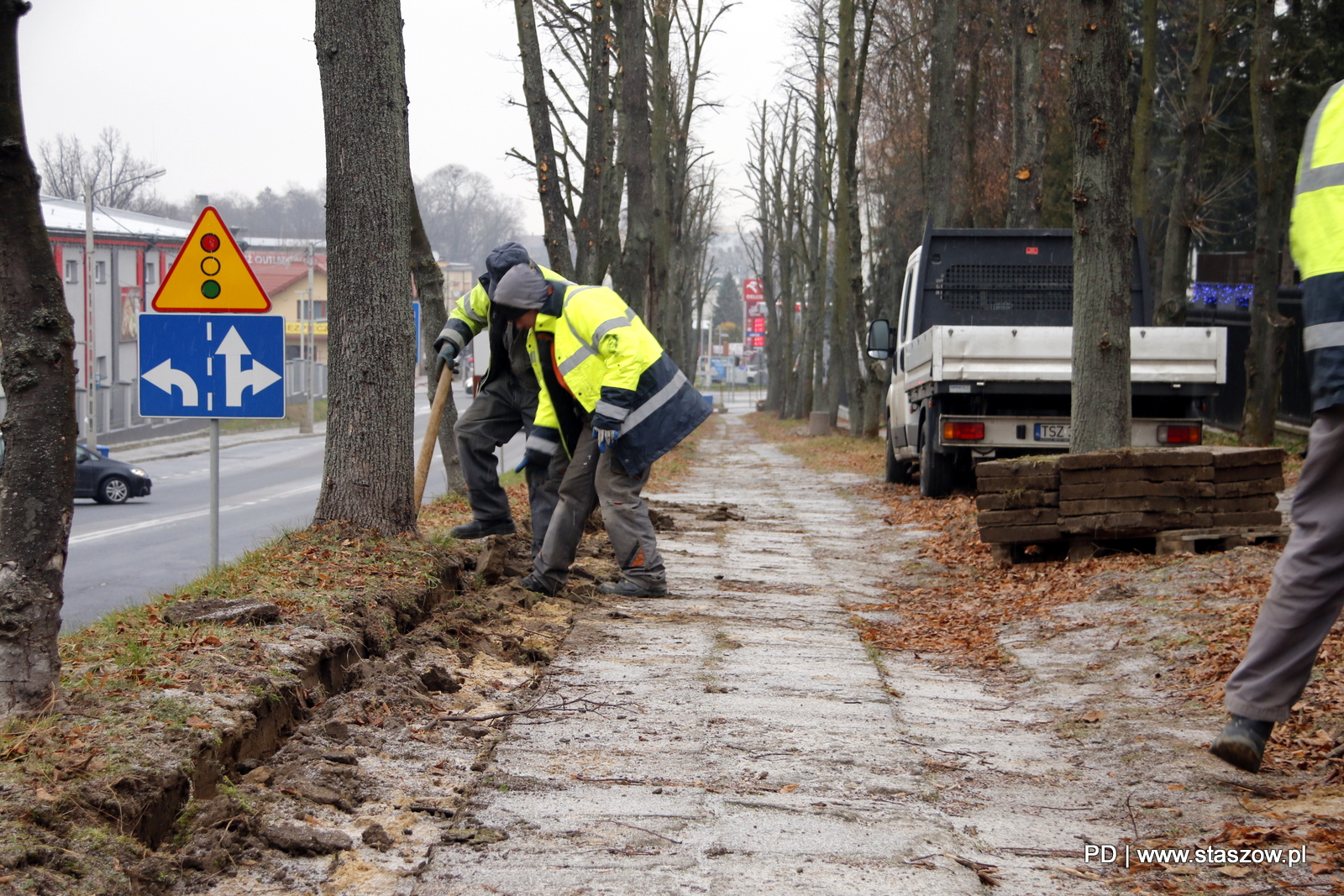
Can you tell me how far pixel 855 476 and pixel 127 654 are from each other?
1570 centimetres

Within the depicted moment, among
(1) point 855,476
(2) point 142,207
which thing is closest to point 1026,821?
(1) point 855,476

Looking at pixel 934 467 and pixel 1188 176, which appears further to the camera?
pixel 1188 176

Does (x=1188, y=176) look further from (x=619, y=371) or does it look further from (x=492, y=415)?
(x=619, y=371)

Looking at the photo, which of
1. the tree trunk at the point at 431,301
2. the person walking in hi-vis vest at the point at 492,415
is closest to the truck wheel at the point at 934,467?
the tree trunk at the point at 431,301

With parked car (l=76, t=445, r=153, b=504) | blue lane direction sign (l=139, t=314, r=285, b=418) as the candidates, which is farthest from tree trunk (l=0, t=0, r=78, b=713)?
parked car (l=76, t=445, r=153, b=504)

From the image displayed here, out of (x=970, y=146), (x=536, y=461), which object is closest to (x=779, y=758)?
(x=536, y=461)

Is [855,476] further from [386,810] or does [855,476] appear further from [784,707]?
[386,810]

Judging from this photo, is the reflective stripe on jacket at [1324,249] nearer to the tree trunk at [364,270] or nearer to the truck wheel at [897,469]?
the tree trunk at [364,270]

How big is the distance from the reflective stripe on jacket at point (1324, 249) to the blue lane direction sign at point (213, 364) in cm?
595

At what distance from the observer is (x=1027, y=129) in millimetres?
18422

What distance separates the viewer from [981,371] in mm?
11977

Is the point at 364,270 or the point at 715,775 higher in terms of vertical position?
the point at 364,270

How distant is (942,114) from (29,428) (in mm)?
21307

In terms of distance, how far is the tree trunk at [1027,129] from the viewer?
18078mm
